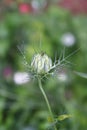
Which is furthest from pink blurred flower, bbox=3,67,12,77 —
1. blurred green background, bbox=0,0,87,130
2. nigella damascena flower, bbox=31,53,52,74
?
nigella damascena flower, bbox=31,53,52,74

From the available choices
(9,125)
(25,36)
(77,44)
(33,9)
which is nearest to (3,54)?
(25,36)

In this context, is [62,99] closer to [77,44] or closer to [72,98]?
[72,98]

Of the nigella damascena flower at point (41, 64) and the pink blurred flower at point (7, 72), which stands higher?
the nigella damascena flower at point (41, 64)

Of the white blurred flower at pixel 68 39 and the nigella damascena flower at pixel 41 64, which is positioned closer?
the nigella damascena flower at pixel 41 64

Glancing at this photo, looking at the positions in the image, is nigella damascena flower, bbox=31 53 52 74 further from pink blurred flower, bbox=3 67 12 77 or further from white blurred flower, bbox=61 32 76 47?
white blurred flower, bbox=61 32 76 47

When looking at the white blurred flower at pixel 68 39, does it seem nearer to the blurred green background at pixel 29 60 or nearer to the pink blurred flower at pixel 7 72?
the blurred green background at pixel 29 60

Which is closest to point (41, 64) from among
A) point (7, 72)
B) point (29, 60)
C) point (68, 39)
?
point (29, 60)

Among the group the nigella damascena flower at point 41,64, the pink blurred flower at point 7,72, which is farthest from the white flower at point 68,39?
the nigella damascena flower at point 41,64

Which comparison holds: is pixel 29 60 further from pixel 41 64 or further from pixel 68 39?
pixel 41 64
